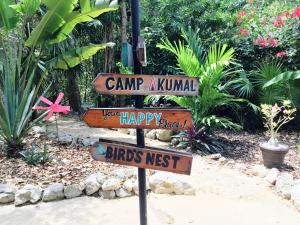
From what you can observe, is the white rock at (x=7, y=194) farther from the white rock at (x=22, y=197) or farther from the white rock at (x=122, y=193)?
the white rock at (x=122, y=193)

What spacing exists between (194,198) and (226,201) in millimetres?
352

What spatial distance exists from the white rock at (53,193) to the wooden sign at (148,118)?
1.77m

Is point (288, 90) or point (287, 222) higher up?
point (288, 90)

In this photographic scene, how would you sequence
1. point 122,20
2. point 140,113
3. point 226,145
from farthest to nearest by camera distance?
point 122,20 → point 226,145 → point 140,113

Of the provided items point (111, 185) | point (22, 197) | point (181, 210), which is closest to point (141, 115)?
point (181, 210)

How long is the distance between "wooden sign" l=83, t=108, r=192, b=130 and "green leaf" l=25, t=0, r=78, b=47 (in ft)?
9.12

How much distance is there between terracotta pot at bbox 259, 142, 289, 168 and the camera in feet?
16.1

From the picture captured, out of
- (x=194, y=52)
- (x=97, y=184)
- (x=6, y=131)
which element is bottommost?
(x=97, y=184)

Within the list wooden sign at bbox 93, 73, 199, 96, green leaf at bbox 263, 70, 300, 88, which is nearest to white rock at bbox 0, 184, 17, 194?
wooden sign at bbox 93, 73, 199, 96

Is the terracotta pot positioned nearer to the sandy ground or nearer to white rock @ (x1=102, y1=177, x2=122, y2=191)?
the sandy ground

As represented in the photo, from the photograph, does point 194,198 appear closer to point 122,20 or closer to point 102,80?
point 102,80

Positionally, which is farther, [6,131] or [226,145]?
[226,145]

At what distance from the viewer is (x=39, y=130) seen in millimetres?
6453

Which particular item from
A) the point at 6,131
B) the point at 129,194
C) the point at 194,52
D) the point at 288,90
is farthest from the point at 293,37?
the point at 6,131
